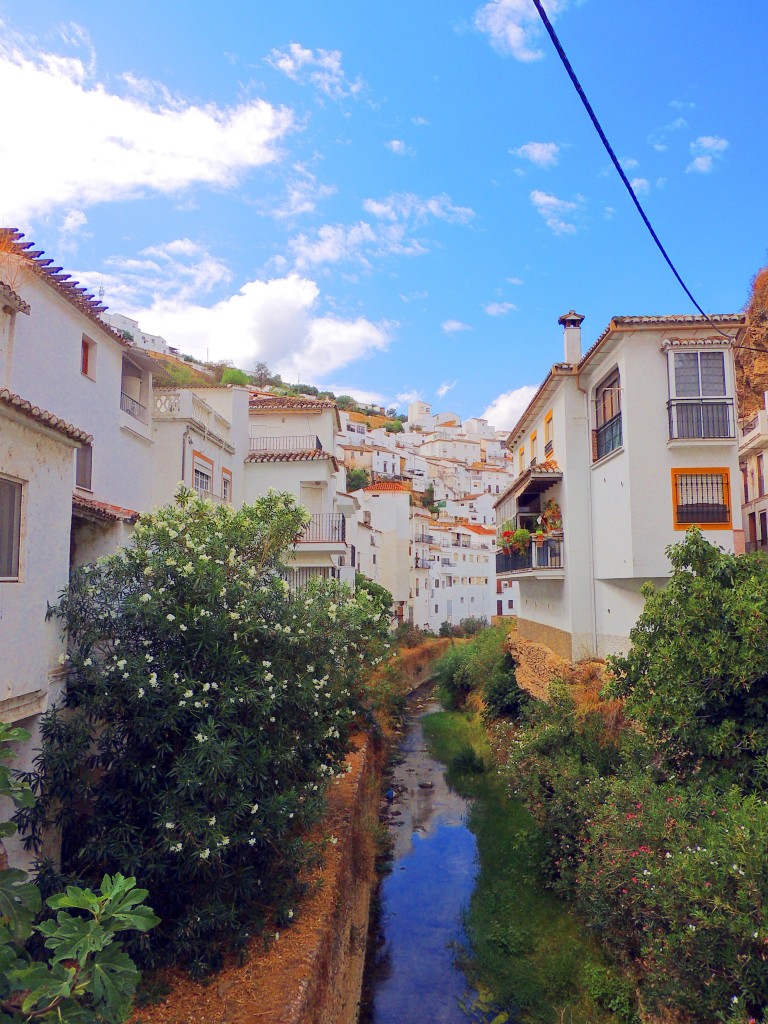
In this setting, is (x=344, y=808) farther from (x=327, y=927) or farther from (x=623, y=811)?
(x=623, y=811)

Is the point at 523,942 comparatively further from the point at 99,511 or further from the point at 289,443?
the point at 289,443

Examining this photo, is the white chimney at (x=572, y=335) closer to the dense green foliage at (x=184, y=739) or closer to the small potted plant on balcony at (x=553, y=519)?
the small potted plant on balcony at (x=553, y=519)

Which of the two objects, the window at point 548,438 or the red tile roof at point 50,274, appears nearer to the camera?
the red tile roof at point 50,274

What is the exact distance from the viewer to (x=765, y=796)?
9.35 m

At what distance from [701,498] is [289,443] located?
1638cm

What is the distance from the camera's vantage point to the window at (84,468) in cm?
1565

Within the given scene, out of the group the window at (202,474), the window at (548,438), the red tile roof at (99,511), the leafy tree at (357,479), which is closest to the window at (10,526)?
the red tile roof at (99,511)

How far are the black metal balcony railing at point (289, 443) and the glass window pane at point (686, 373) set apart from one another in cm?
1497

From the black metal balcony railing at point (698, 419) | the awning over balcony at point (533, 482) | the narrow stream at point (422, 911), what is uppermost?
the black metal balcony railing at point (698, 419)

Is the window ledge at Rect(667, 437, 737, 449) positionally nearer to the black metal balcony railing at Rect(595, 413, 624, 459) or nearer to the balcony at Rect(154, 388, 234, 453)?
the black metal balcony railing at Rect(595, 413, 624, 459)

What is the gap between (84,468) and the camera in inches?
625

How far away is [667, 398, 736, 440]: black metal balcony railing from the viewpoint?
53.9 feet

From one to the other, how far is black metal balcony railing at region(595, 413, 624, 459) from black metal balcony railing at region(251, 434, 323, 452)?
482 inches

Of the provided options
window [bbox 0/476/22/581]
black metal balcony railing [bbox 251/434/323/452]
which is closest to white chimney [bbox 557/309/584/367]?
black metal balcony railing [bbox 251/434/323/452]
